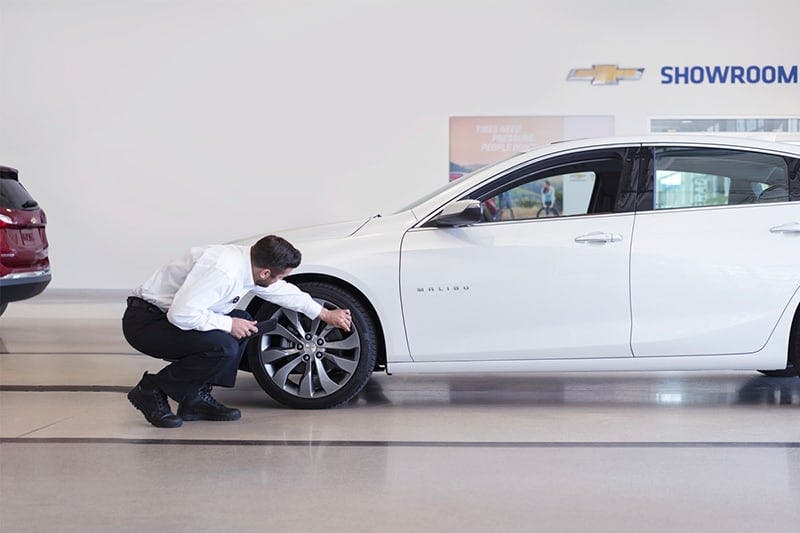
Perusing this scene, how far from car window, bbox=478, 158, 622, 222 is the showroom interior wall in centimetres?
945

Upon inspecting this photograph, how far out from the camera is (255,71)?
15.7 metres

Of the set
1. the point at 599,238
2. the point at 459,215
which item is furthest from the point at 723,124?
the point at 459,215

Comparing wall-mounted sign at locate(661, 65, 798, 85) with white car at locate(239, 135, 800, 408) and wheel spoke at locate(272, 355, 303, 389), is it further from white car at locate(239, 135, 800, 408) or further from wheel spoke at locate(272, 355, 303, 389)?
wheel spoke at locate(272, 355, 303, 389)

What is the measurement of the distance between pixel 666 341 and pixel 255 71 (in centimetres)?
1098

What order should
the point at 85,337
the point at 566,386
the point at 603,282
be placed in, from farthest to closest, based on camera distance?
the point at 85,337, the point at 566,386, the point at 603,282

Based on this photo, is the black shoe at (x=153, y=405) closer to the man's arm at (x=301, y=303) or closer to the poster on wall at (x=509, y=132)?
the man's arm at (x=301, y=303)

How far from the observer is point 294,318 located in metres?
5.95

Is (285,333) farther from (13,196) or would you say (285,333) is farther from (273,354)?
(13,196)

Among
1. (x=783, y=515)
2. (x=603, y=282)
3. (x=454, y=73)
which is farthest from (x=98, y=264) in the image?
(x=783, y=515)

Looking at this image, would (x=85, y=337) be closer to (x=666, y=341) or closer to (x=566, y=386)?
(x=566, y=386)

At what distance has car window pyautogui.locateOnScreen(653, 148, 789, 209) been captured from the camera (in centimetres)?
608

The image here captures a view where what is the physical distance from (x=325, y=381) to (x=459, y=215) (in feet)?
3.94

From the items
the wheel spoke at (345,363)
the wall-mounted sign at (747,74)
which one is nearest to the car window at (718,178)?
the wheel spoke at (345,363)

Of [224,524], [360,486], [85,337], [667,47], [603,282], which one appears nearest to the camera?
[224,524]
